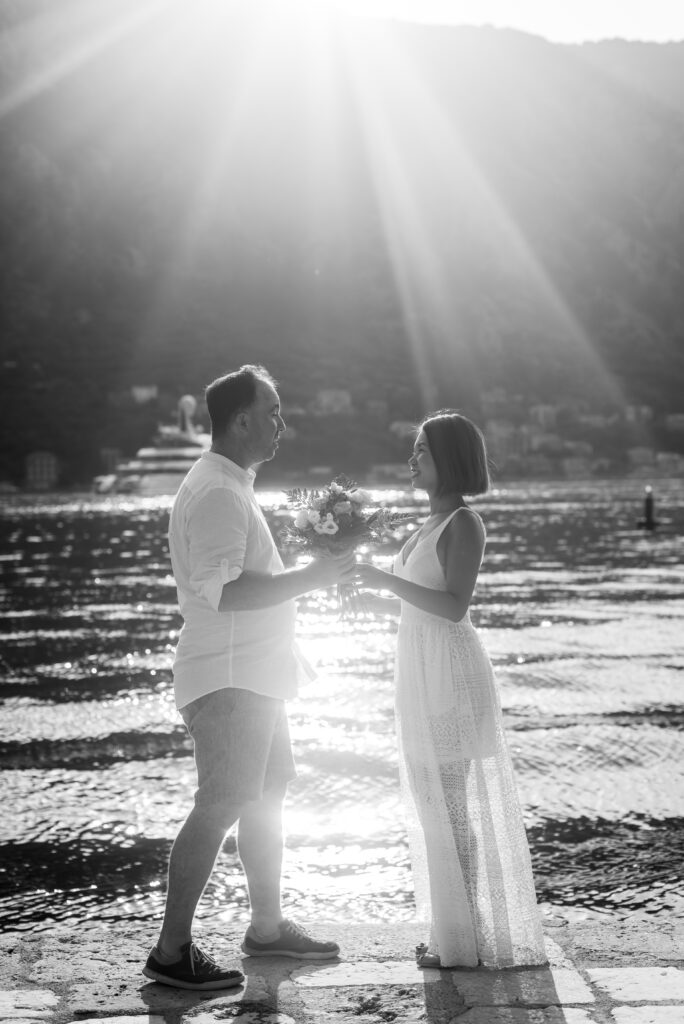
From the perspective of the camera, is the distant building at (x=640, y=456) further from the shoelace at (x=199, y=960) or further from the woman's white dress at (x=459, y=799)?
the shoelace at (x=199, y=960)

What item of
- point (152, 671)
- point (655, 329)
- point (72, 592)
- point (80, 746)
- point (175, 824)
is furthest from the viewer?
point (655, 329)

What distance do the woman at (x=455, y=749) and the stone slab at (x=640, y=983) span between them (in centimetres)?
32

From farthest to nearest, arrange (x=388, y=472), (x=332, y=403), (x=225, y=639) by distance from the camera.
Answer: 1. (x=332, y=403)
2. (x=388, y=472)
3. (x=225, y=639)

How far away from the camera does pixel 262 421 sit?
436 centimetres

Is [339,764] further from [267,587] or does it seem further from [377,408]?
[377,408]

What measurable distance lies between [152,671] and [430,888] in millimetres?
8845

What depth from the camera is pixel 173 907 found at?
423 centimetres

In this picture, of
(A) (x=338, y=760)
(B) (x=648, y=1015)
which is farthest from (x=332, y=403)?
(B) (x=648, y=1015)

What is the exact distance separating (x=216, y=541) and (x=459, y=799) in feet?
4.22

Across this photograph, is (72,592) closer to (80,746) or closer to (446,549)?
(80,746)

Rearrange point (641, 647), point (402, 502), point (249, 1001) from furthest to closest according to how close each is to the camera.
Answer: point (402, 502) → point (641, 647) → point (249, 1001)

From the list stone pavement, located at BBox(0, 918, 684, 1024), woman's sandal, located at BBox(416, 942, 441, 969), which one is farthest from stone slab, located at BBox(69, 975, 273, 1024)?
woman's sandal, located at BBox(416, 942, 441, 969)

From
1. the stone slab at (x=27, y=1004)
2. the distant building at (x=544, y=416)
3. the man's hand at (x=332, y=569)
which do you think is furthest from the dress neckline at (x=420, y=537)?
the distant building at (x=544, y=416)

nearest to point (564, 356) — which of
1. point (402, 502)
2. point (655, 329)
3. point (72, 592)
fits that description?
point (655, 329)
